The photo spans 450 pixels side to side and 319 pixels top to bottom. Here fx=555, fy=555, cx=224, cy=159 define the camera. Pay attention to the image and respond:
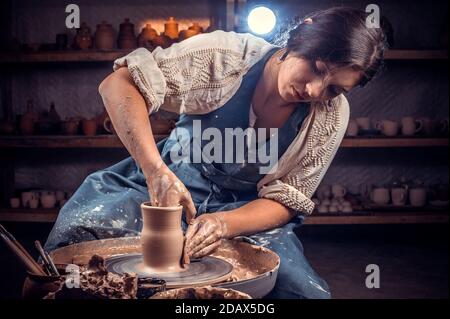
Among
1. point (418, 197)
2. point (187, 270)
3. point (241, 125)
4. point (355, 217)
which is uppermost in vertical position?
point (241, 125)

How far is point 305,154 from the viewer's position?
147 centimetres

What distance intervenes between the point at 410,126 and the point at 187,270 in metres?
2.41

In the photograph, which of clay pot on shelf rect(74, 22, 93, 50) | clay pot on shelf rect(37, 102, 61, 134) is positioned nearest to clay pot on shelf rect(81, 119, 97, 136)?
clay pot on shelf rect(37, 102, 61, 134)

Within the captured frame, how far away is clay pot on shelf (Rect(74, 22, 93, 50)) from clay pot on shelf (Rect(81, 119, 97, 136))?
16.2 inches

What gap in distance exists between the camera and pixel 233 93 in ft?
4.85

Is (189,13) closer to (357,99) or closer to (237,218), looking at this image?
(357,99)

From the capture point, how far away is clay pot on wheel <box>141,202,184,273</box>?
1.08m

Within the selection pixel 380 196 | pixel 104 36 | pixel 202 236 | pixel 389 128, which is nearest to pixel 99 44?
pixel 104 36

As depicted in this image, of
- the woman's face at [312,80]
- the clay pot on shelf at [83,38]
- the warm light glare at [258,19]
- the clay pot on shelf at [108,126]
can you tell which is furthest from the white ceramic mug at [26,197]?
the woman's face at [312,80]

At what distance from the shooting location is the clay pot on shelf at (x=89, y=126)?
3.12 m

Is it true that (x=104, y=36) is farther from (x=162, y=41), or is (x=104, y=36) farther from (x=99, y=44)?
(x=162, y=41)

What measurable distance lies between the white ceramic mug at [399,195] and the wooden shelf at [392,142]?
0.90 ft

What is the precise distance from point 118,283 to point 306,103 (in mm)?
821
